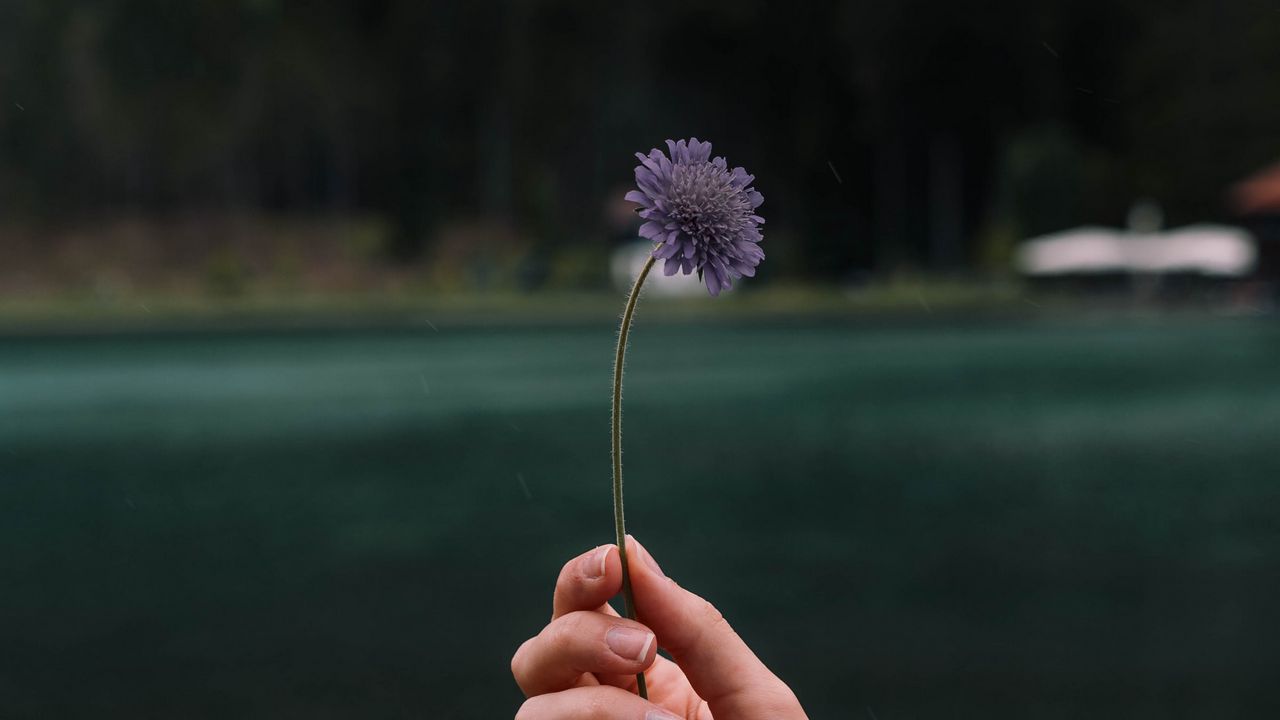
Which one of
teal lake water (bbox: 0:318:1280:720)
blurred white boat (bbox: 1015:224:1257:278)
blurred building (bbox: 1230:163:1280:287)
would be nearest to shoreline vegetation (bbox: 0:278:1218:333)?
blurred white boat (bbox: 1015:224:1257:278)

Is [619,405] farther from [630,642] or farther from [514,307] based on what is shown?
[514,307]

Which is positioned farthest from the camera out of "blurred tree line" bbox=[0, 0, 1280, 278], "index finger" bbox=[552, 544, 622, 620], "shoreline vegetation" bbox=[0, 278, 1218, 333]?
"blurred tree line" bbox=[0, 0, 1280, 278]

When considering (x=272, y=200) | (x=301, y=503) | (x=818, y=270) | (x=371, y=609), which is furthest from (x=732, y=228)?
(x=272, y=200)

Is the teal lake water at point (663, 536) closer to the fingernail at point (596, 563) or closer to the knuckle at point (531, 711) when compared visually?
the knuckle at point (531, 711)

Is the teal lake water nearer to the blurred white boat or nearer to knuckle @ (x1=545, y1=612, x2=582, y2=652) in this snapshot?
knuckle @ (x1=545, y1=612, x2=582, y2=652)

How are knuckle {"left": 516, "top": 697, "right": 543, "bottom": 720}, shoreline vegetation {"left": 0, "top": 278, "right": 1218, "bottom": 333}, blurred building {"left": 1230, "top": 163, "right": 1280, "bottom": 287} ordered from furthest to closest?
blurred building {"left": 1230, "top": 163, "right": 1280, "bottom": 287}, shoreline vegetation {"left": 0, "top": 278, "right": 1218, "bottom": 333}, knuckle {"left": 516, "top": 697, "right": 543, "bottom": 720}

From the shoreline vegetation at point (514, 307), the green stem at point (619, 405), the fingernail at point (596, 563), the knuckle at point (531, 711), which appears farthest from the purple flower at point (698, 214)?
the shoreline vegetation at point (514, 307)
